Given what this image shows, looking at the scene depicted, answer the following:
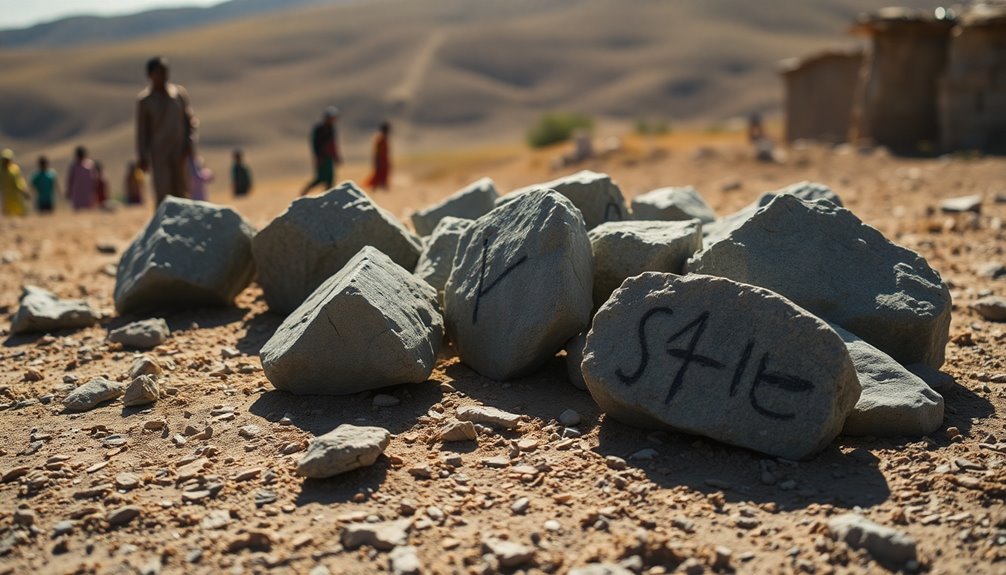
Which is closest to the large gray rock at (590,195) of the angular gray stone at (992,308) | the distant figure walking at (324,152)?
the angular gray stone at (992,308)

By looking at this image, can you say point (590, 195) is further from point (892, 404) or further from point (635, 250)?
point (892, 404)

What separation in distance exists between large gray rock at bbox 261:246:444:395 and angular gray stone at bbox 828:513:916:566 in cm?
188

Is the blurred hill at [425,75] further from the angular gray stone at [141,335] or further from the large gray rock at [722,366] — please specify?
the large gray rock at [722,366]

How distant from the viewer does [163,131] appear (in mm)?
7672

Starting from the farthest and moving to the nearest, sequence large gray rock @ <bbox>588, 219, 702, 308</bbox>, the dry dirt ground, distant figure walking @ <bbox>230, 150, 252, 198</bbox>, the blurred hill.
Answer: the blurred hill → distant figure walking @ <bbox>230, 150, 252, 198</bbox> → large gray rock @ <bbox>588, 219, 702, 308</bbox> → the dry dirt ground

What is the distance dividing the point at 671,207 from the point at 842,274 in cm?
159

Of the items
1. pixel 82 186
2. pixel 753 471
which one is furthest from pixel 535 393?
pixel 82 186

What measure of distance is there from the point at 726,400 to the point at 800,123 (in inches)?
634

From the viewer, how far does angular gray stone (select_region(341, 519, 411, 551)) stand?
9.07 feet

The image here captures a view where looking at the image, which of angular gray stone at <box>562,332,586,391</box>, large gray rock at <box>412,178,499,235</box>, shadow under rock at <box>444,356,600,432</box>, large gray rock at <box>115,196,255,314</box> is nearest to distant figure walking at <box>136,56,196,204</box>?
large gray rock at <box>115,196,255,314</box>

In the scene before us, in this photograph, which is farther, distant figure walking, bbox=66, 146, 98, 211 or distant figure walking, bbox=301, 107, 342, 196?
distant figure walking, bbox=66, 146, 98, 211

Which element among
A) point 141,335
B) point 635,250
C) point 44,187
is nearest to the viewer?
point 635,250

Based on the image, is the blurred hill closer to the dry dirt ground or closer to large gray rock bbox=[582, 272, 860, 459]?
the dry dirt ground

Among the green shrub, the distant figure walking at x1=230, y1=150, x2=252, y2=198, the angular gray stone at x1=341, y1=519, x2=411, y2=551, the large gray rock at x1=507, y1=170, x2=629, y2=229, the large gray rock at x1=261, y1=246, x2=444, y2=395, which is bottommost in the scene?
the green shrub
